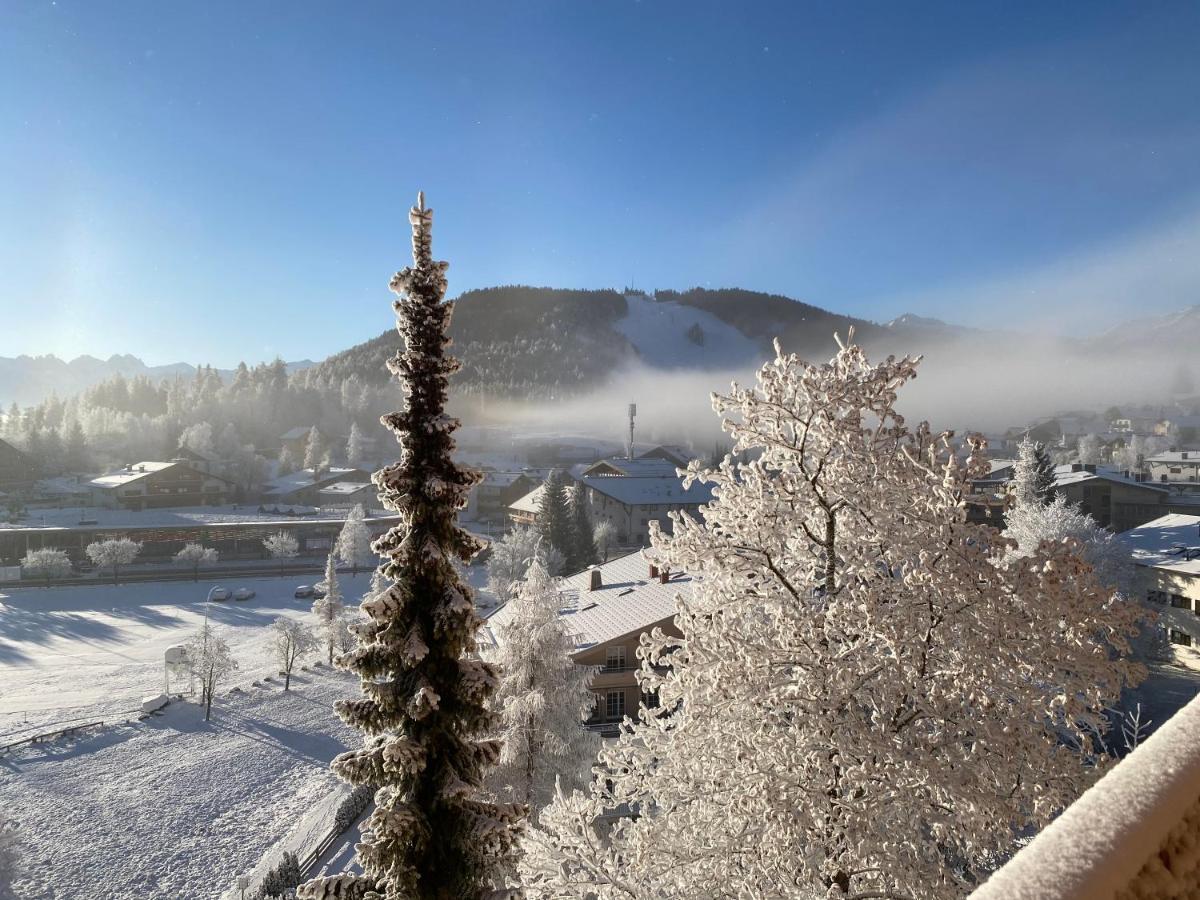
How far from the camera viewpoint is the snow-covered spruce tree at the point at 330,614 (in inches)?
1615

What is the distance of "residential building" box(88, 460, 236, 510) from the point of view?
83.0 metres

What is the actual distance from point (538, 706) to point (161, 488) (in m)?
89.1

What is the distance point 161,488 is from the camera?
8562 cm

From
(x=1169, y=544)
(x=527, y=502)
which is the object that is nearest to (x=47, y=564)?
(x=527, y=502)

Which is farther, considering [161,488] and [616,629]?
[161,488]

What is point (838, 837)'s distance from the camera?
5.45 metres

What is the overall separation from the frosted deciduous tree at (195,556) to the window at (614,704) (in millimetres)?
53153

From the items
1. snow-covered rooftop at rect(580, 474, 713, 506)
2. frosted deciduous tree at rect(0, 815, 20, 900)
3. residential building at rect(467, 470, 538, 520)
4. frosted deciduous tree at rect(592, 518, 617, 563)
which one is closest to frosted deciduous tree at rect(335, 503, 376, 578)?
residential building at rect(467, 470, 538, 520)

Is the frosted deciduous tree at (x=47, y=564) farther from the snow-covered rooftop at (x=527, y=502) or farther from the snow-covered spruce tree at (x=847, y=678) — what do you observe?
the snow-covered spruce tree at (x=847, y=678)

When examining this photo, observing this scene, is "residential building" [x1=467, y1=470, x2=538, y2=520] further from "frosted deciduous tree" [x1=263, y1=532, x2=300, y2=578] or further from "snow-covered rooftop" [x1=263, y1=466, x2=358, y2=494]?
"frosted deciduous tree" [x1=263, y1=532, x2=300, y2=578]

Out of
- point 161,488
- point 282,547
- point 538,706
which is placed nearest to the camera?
point 538,706

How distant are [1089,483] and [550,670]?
2223 inches

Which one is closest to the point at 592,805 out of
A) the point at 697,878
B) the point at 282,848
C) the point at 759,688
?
the point at 697,878

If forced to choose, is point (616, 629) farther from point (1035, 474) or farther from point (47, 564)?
point (47, 564)
